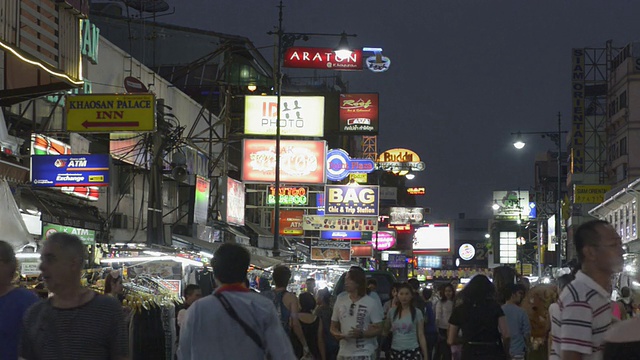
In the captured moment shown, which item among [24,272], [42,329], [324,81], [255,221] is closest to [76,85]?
[24,272]

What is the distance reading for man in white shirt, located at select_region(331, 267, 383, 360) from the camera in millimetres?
12641

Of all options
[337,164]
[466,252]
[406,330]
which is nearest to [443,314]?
[406,330]

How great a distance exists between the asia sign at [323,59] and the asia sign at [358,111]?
177cm

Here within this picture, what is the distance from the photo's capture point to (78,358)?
603 centimetres

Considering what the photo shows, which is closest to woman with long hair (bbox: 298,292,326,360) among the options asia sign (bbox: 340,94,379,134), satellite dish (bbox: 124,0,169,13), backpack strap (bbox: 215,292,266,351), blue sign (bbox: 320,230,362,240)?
backpack strap (bbox: 215,292,266,351)

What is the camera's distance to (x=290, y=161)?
125 ft

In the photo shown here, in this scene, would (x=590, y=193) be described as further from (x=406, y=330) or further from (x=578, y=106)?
(x=406, y=330)

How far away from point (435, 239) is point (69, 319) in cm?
8898

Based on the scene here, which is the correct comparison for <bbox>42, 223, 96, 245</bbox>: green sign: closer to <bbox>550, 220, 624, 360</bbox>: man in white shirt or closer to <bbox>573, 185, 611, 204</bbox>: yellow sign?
<bbox>550, 220, 624, 360</bbox>: man in white shirt

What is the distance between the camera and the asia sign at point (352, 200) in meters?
43.7

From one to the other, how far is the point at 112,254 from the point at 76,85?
6874 mm

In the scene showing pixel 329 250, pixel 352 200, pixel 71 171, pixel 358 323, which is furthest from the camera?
pixel 329 250

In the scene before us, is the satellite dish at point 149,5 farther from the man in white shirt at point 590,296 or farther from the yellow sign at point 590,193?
the man in white shirt at point 590,296

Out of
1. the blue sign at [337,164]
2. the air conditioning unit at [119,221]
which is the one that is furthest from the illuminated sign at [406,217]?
the air conditioning unit at [119,221]
